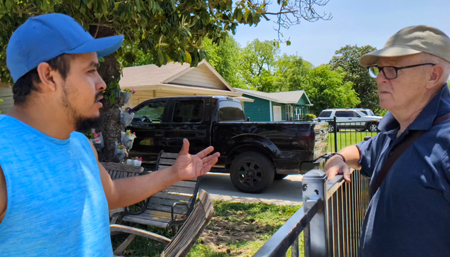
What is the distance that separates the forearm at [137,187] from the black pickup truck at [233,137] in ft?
18.1

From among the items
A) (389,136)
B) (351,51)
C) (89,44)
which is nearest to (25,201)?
(89,44)

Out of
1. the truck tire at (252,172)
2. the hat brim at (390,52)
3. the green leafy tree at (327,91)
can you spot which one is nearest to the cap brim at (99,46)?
the hat brim at (390,52)

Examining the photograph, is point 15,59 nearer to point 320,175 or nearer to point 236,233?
point 320,175

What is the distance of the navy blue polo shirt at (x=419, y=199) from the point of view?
4.64 feet

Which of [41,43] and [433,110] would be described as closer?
[41,43]

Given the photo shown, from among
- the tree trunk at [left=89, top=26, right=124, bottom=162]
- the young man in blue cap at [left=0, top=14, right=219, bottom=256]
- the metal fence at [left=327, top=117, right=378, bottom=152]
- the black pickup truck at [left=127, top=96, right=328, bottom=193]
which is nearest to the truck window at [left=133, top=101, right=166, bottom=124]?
the black pickup truck at [left=127, top=96, right=328, bottom=193]

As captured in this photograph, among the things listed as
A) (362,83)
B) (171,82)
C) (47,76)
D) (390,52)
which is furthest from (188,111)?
(362,83)

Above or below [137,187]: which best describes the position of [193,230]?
below

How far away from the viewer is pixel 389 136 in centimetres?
188

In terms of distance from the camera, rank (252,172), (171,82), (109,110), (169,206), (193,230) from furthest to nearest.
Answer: (171,82)
(252,172)
(109,110)
(169,206)
(193,230)

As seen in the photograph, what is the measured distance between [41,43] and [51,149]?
1.23 feet

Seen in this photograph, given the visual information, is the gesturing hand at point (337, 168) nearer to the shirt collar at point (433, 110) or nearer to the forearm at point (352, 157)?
the forearm at point (352, 157)

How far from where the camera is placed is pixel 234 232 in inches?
203

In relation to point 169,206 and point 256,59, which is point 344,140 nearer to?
point 169,206
